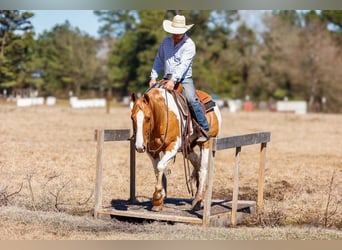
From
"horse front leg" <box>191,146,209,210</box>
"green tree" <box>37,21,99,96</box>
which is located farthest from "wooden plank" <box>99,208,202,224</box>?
"green tree" <box>37,21,99,96</box>

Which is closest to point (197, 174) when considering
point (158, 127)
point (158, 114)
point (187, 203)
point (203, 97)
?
point (187, 203)

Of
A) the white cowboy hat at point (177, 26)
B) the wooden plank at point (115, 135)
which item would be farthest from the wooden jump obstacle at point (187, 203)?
the white cowboy hat at point (177, 26)

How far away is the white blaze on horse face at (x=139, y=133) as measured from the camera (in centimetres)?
591

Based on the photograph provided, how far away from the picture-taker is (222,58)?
45062 mm

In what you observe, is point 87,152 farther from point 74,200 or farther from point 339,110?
point 339,110

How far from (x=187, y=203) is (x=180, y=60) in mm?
1800

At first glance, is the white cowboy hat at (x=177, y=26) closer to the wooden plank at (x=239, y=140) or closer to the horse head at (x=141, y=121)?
the horse head at (x=141, y=121)

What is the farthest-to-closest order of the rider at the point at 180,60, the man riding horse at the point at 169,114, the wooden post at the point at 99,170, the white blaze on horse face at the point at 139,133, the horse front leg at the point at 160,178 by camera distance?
the wooden post at the point at 99,170 → the rider at the point at 180,60 → the horse front leg at the point at 160,178 → the man riding horse at the point at 169,114 → the white blaze on horse face at the point at 139,133

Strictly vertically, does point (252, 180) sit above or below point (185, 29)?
below

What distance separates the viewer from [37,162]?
997 cm

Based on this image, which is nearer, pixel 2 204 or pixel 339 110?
pixel 2 204
